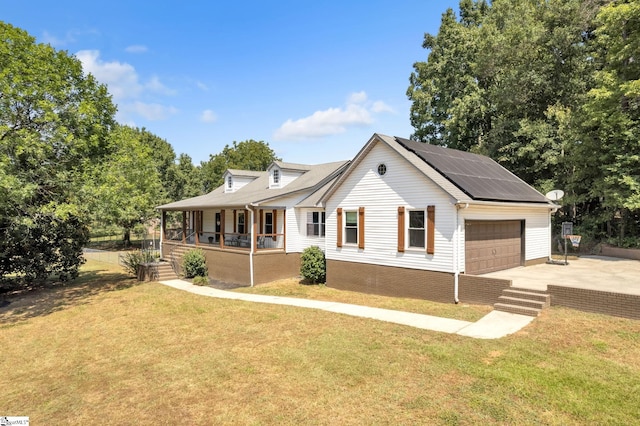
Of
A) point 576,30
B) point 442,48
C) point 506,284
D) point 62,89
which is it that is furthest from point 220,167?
point 506,284

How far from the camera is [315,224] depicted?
1970 centimetres

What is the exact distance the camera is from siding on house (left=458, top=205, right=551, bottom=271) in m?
12.5

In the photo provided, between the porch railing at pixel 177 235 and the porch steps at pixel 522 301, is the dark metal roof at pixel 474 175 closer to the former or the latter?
the porch steps at pixel 522 301

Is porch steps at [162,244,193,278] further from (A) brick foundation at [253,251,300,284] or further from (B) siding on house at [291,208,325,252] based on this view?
(B) siding on house at [291,208,325,252]

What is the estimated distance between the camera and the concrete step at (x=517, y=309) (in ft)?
32.5

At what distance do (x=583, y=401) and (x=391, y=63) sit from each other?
1776cm

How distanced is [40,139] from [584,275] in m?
21.6

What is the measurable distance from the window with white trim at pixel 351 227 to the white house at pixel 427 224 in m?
0.04

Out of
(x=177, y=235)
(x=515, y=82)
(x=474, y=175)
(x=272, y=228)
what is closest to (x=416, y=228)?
(x=474, y=175)

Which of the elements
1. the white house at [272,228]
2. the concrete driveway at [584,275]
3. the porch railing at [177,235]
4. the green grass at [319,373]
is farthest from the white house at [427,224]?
the porch railing at [177,235]

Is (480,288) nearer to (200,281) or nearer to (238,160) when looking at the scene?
(200,281)

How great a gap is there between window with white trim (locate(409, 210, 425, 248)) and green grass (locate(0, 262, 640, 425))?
4.21 m

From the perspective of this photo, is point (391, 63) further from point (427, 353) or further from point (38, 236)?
point (38, 236)

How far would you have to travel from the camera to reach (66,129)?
1452cm
